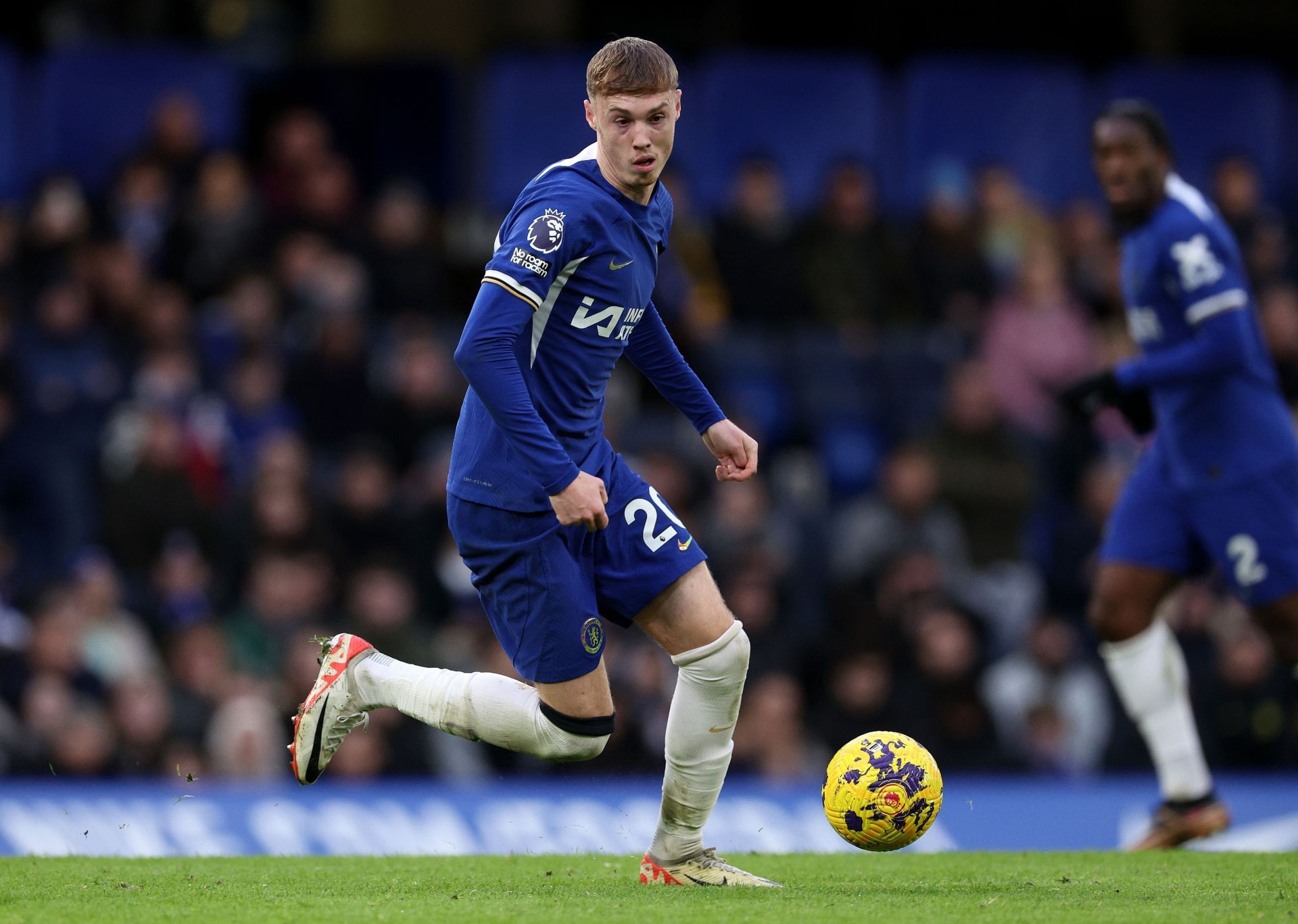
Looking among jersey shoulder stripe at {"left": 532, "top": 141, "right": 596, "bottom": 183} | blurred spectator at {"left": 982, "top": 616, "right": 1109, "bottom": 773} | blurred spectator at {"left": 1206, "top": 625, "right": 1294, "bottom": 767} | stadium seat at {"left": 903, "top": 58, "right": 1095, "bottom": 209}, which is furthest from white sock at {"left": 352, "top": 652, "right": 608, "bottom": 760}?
stadium seat at {"left": 903, "top": 58, "right": 1095, "bottom": 209}

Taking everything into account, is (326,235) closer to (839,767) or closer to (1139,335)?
(1139,335)

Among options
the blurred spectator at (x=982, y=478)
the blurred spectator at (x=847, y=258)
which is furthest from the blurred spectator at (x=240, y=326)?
the blurred spectator at (x=982, y=478)

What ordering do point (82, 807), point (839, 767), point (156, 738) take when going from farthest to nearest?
1. point (156, 738)
2. point (82, 807)
3. point (839, 767)

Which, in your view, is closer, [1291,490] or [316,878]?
[316,878]

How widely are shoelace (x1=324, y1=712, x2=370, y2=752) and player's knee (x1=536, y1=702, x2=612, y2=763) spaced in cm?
65

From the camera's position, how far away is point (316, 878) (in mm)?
6184

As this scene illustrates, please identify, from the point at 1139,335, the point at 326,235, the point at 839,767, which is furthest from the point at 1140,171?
the point at 326,235

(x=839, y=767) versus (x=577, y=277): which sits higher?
(x=577, y=277)

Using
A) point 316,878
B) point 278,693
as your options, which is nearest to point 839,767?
point 316,878

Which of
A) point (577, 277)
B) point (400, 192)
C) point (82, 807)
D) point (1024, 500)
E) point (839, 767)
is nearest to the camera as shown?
point (577, 277)

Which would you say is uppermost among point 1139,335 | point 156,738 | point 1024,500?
point 1139,335

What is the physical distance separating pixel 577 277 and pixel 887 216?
1007 cm

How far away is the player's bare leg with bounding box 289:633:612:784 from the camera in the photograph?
18.5 ft

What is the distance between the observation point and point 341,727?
5.99 metres
